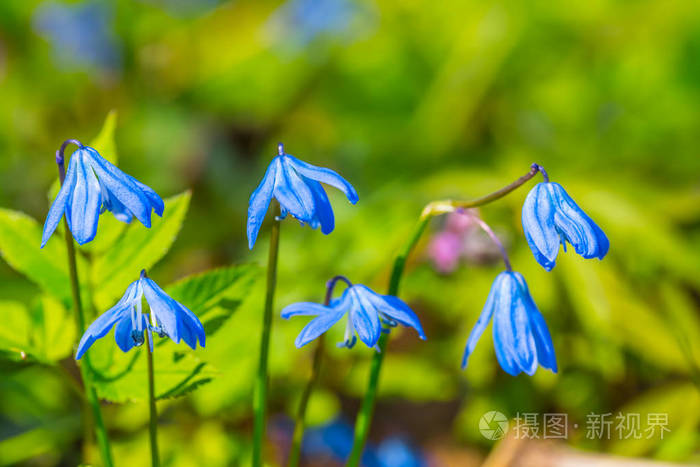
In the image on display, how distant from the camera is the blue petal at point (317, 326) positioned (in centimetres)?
88

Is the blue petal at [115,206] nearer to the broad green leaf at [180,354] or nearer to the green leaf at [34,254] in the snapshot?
the broad green leaf at [180,354]

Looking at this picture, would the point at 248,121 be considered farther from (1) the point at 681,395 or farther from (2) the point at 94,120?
(1) the point at 681,395

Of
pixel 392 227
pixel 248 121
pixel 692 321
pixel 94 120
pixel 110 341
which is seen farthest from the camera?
pixel 248 121

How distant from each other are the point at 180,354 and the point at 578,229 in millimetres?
621

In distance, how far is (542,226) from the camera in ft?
2.88

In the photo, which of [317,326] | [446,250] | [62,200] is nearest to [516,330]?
[317,326]

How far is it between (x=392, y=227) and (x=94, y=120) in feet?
5.56

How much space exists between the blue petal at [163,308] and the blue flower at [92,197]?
8 centimetres

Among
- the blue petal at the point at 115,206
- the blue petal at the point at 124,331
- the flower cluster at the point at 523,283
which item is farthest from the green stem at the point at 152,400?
the flower cluster at the point at 523,283

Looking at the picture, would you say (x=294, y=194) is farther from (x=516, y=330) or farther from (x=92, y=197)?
(x=516, y=330)

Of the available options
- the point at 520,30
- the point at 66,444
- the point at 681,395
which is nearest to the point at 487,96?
the point at 520,30

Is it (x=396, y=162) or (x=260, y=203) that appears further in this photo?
(x=396, y=162)

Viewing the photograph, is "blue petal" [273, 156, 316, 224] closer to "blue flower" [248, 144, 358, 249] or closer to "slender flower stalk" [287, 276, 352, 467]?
"blue flower" [248, 144, 358, 249]

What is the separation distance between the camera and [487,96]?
3043mm
